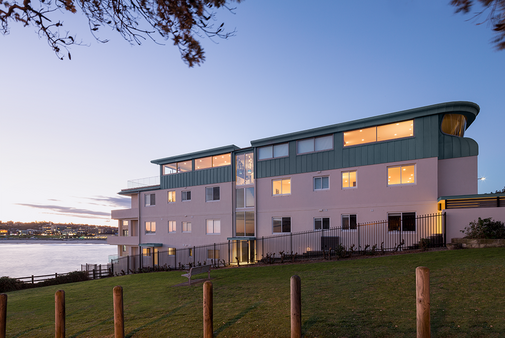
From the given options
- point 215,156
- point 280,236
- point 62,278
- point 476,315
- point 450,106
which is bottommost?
point 62,278

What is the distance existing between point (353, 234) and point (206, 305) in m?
18.0

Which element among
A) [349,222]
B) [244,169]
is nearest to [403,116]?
[349,222]

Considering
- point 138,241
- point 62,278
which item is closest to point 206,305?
point 62,278

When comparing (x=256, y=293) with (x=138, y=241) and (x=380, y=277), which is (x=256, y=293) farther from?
(x=138, y=241)

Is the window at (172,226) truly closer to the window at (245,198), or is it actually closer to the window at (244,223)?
the window at (244,223)

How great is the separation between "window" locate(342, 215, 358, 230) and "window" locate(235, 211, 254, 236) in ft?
26.0

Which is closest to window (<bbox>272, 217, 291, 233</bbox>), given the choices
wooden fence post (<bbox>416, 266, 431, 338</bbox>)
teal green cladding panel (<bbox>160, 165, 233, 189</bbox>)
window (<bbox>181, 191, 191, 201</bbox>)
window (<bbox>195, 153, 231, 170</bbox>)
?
teal green cladding panel (<bbox>160, 165, 233, 189</bbox>)

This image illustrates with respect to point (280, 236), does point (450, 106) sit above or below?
above

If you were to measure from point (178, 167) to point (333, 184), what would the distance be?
1708 centimetres

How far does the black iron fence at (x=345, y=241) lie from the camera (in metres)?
19.7

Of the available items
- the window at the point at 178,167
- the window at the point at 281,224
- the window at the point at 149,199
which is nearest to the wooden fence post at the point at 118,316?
the window at the point at 281,224

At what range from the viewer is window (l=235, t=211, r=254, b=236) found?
2812 centimetres

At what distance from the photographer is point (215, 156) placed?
31.5 m

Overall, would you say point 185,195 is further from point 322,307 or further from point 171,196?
point 322,307
